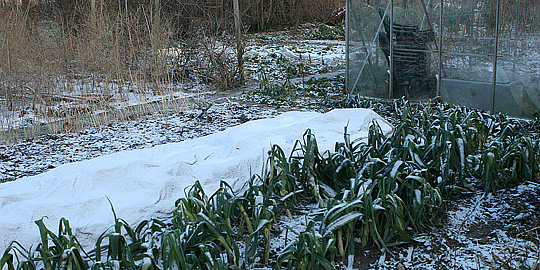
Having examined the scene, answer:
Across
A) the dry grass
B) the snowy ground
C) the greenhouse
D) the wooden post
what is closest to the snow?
the snowy ground

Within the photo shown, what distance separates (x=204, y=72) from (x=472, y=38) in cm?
559

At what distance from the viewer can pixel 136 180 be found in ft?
12.9

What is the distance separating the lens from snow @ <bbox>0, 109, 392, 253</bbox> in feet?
11.1

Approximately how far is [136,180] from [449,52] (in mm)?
5438

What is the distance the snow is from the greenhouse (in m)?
2.77

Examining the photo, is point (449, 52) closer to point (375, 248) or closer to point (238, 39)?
point (238, 39)

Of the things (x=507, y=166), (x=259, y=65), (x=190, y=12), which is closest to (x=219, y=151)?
(x=507, y=166)

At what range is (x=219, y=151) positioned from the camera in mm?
4605

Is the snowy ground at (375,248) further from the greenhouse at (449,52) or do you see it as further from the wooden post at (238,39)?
the greenhouse at (449,52)

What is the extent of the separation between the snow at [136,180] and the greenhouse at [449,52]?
2767 millimetres

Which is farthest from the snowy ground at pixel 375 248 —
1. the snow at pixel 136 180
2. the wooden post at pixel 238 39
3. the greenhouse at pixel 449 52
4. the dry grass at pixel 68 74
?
the greenhouse at pixel 449 52

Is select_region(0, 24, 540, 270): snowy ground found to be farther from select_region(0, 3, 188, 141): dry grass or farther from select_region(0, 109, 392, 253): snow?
select_region(0, 3, 188, 141): dry grass

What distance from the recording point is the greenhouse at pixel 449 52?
6845mm

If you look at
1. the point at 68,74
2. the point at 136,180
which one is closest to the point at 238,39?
the point at 68,74
